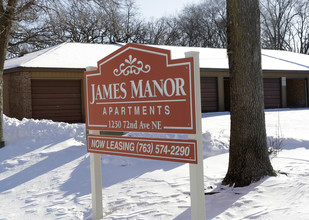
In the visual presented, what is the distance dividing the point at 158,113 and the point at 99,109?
1.24m

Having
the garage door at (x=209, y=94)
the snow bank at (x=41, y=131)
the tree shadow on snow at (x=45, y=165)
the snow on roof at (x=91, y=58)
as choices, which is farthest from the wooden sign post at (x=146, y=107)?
the garage door at (x=209, y=94)

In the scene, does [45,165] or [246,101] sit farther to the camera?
[45,165]

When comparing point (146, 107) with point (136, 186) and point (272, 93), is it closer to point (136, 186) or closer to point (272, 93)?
point (136, 186)

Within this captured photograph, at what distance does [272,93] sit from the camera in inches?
1023

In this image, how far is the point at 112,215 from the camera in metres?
5.62

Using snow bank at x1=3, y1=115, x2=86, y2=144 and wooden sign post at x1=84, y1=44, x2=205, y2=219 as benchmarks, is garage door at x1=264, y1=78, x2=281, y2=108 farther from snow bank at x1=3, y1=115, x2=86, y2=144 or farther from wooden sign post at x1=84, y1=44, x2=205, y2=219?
wooden sign post at x1=84, y1=44, x2=205, y2=219

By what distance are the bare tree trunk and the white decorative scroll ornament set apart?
188 cm

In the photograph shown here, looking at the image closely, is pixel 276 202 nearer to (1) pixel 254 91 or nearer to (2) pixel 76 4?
(1) pixel 254 91

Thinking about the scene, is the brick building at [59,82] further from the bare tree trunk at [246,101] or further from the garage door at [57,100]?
the bare tree trunk at [246,101]

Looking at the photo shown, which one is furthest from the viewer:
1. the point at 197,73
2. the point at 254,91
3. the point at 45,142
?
the point at 45,142

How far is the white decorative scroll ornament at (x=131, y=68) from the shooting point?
487 centimetres

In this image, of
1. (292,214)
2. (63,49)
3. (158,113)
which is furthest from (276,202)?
(63,49)

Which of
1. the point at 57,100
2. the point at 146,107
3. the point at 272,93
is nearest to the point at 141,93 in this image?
the point at 146,107

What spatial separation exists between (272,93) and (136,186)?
21027 mm
